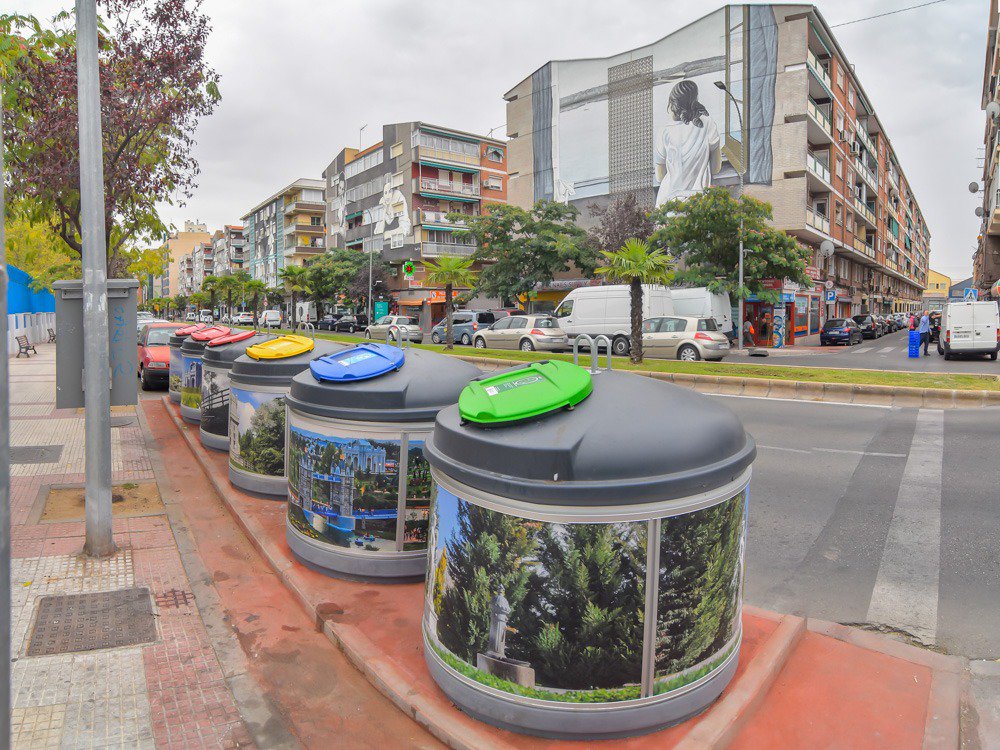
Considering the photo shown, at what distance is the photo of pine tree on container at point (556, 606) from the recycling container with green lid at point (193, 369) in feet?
26.1

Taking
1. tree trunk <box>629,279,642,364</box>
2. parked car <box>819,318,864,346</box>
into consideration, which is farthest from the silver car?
parked car <box>819,318,864,346</box>

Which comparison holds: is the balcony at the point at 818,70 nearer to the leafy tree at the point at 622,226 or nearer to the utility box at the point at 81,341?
the leafy tree at the point at 622,226

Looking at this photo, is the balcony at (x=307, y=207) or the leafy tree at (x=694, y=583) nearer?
the leafy tree at (x=694, y=583)

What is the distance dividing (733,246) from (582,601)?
99.0 feet

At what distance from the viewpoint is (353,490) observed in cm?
451

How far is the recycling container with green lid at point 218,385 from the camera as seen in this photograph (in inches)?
317

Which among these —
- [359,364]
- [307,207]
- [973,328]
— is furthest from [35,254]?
[307,207]

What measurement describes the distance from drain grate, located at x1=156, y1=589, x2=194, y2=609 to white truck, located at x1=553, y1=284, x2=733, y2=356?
20.4 m

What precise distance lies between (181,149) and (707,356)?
1613 cm

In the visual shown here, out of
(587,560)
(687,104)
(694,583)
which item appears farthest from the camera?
(687,104)

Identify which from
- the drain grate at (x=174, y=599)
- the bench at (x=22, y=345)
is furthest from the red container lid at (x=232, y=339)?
the bench at (x=22, y=345)

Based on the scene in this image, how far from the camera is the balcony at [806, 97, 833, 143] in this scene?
34.3 meters

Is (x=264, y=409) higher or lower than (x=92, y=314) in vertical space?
lower

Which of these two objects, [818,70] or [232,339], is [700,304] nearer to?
[818,70]
